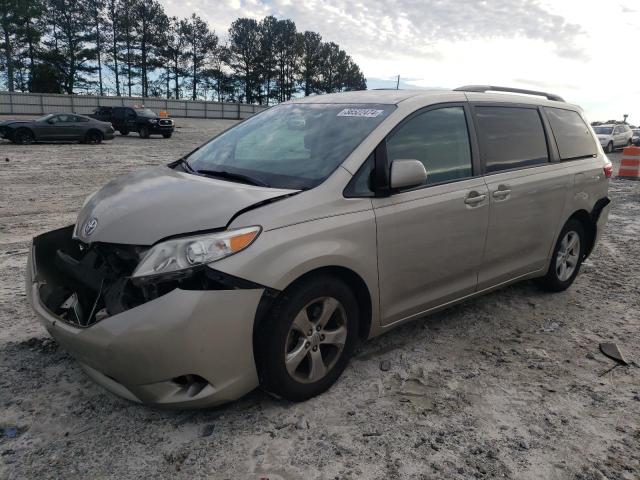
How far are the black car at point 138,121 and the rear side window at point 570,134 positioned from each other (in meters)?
23.1

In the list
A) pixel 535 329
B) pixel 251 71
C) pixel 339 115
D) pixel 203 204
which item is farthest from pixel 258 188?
pixel 251 71

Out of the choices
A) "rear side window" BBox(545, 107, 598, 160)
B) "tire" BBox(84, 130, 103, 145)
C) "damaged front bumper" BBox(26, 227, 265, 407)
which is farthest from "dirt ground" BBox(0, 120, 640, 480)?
"tire" BBox(84, 130, 103, 145)

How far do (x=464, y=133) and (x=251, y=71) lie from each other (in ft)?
231

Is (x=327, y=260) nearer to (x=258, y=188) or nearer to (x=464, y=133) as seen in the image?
(x=258, y=188)

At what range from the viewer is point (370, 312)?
325 cm

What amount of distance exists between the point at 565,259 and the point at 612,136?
87.1 feet

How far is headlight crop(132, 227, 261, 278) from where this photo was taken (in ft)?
8.38

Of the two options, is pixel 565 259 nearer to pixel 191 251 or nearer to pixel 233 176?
pixel 233 176

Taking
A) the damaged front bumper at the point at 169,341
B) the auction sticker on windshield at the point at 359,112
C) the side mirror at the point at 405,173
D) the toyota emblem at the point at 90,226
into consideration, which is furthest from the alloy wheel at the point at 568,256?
the toyota emblem at the point at 90,226

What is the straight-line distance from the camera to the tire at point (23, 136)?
62.2 feet

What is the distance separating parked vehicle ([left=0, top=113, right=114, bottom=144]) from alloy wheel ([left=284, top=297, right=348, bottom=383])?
1973 centimetres

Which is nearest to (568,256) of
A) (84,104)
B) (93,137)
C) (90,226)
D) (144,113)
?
(90,226)

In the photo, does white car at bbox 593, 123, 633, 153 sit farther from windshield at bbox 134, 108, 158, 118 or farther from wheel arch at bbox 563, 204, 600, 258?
wheel arch at bbox 563, 204, 600, 258

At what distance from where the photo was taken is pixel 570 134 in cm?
495
